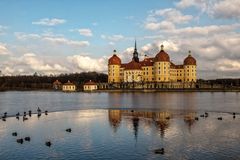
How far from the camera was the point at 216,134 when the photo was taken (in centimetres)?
2581

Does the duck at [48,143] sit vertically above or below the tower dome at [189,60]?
below

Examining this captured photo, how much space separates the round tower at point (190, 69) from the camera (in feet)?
380

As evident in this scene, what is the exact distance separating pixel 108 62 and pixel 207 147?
103 metres

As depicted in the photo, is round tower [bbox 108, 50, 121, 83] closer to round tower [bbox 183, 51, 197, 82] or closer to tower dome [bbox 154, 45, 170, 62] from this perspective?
tower dome [bbox 154, 45, 170, 62]

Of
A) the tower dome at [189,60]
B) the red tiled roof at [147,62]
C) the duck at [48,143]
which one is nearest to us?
the duck at [48,143]

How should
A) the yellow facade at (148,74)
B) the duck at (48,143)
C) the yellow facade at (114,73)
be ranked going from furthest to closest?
the yellow facade at (114,73)
the yellow facade at (148,74)
the duck at (48,143)

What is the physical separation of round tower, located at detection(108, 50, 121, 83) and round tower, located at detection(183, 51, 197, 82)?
22.9 meters

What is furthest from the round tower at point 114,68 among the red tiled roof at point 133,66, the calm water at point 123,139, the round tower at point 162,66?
the calm water at point 123,139

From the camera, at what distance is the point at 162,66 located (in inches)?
4439

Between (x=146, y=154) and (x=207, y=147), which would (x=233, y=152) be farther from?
(x=146, y=154)

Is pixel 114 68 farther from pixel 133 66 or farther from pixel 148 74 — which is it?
pixel 148 74

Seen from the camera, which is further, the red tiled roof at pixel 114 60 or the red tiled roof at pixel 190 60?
the red tiled roof at pixel 114 60

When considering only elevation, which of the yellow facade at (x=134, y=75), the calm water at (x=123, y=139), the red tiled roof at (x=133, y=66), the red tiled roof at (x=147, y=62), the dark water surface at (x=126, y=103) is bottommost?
the calm water at (x=123, y=139)

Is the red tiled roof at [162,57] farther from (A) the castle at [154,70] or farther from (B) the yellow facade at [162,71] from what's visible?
(B) the yellow facade at [162,71]
